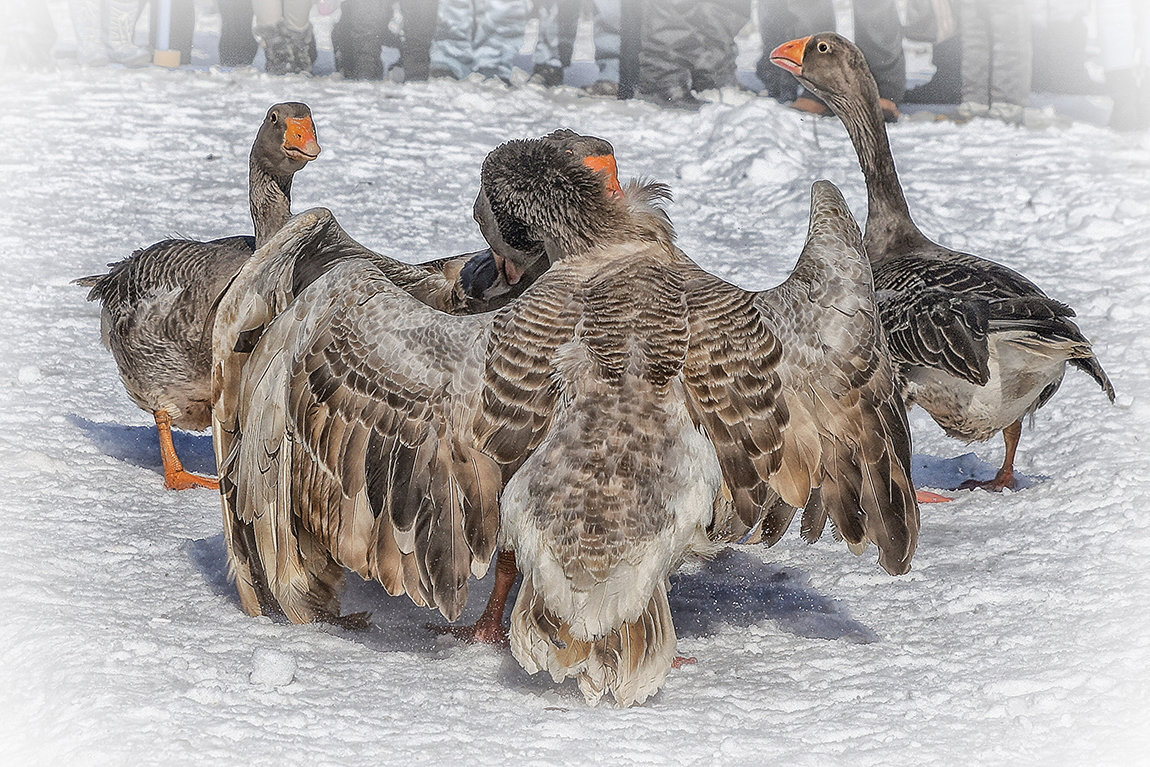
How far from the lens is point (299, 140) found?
662 cm

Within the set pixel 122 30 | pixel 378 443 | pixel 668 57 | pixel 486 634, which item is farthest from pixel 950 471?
pixel 122 30

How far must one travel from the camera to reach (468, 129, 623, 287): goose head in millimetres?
4164

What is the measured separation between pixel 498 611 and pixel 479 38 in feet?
39.0

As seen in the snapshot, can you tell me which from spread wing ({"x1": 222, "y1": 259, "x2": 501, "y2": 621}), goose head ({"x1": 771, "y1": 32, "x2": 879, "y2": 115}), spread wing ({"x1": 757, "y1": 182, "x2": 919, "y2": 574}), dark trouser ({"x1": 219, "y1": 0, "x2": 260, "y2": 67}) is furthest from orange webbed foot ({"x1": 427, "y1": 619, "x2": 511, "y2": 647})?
dark trouser ({"x1": 219, "y1": 0, "x2": 260, "y2": 67})

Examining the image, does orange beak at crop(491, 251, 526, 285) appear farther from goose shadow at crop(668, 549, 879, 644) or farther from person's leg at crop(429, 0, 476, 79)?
person's leg at crop(429, 0, 476, 79)

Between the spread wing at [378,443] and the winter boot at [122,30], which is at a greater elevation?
the winter boot at [122,30]

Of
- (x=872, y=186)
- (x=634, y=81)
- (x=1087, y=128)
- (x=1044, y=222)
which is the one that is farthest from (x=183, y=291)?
(x=1087, y=128)

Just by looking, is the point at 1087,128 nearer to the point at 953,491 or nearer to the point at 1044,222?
the point at 1044,222

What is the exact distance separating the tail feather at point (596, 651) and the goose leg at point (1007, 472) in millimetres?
3220

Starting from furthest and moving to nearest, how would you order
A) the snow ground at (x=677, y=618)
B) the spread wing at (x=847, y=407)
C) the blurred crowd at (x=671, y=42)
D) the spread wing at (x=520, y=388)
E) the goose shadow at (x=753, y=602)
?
1. the blurred crowd at (x=671, y=42)
2. the goose shadow at (x=753, y=602)
3. the spread wing at (x=847, y=407)
4. the spread wing at (x=520, y=388)
5. the snow ground at (x=677, y=618)

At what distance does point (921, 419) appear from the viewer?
24.3 feet

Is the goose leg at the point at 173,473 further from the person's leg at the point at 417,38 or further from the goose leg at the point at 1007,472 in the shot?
the person's leg at the point at 417,38

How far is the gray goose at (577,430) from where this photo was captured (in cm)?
356

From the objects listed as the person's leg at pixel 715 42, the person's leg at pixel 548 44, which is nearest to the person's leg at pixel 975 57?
the person's leg at pixel 715 42
